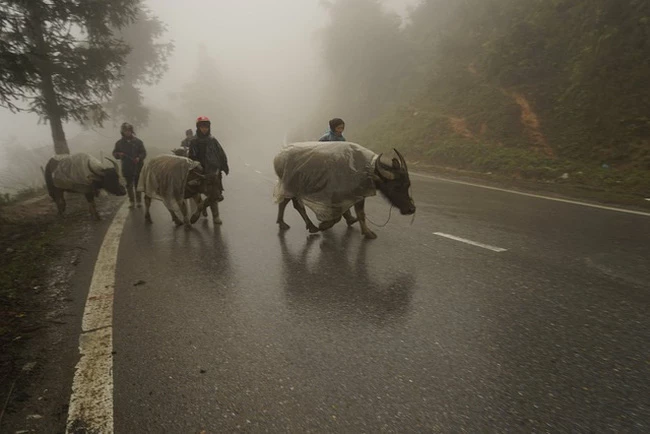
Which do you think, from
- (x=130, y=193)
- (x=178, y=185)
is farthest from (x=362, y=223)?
(x=130, y=193)

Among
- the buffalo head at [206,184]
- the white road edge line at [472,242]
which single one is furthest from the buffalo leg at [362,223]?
the buffalo head at [206,184]

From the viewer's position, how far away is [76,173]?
7.70 meters

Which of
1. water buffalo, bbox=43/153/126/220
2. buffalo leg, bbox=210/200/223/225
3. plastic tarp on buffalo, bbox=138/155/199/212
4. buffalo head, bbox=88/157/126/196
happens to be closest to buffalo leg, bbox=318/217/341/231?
buffalo leg, bbox=210/200/223/225

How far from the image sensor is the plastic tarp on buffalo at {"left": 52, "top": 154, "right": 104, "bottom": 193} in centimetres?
765

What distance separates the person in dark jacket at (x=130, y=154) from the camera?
361 inches

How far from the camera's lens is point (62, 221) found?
7.50 m

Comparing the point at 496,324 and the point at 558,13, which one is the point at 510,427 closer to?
the point at 496,324

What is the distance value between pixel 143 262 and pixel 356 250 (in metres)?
2.80

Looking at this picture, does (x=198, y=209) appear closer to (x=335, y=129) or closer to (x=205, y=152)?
(x=205, y=152)

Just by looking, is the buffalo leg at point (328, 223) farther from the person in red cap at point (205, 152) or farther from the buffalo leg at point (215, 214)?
the person in red cap at point (205, 152)

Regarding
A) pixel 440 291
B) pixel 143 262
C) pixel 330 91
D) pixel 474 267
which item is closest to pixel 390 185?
pixel 474 267

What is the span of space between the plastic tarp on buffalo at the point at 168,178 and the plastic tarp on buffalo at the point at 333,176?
2317 millimetres

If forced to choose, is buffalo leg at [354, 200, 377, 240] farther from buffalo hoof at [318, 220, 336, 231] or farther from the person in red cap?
the person in red cap

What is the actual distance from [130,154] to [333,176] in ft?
20.2
